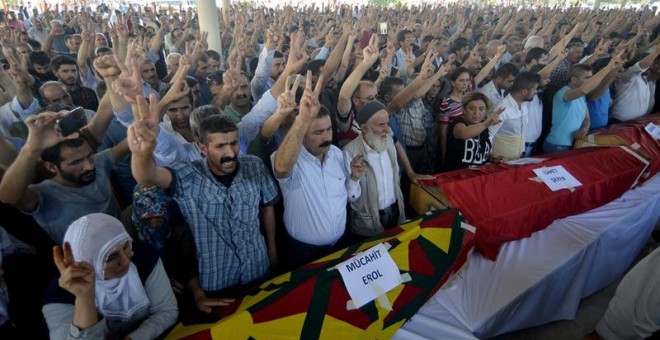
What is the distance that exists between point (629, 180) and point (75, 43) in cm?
741

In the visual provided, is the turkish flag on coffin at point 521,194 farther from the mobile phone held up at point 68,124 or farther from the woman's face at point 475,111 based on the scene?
the mobile phone held up at point 68,124

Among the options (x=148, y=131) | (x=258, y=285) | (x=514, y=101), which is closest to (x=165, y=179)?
(x=148, y=131)

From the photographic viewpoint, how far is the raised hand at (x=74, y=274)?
4.05ft

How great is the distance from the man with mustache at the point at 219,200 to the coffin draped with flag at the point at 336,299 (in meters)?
0.18

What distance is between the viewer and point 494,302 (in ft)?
7.36

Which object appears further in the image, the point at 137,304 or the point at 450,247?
the point at 450,247

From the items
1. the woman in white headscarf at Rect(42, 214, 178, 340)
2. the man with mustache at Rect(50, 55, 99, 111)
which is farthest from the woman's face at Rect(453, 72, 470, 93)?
the man with mustache at Rect(50, 55, 99, 111)

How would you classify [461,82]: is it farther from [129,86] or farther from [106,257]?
[106,257]

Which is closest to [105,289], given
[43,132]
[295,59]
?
[43,132]

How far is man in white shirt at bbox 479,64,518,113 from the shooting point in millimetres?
3906

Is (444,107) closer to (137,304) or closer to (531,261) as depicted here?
(531,261)

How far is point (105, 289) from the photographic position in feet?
4.71

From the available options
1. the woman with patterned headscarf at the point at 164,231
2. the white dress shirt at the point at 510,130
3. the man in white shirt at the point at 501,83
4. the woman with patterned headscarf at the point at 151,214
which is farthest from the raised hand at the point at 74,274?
the man in white shirt at the point at 501,83

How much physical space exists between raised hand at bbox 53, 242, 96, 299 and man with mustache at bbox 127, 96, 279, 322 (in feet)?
1.57
